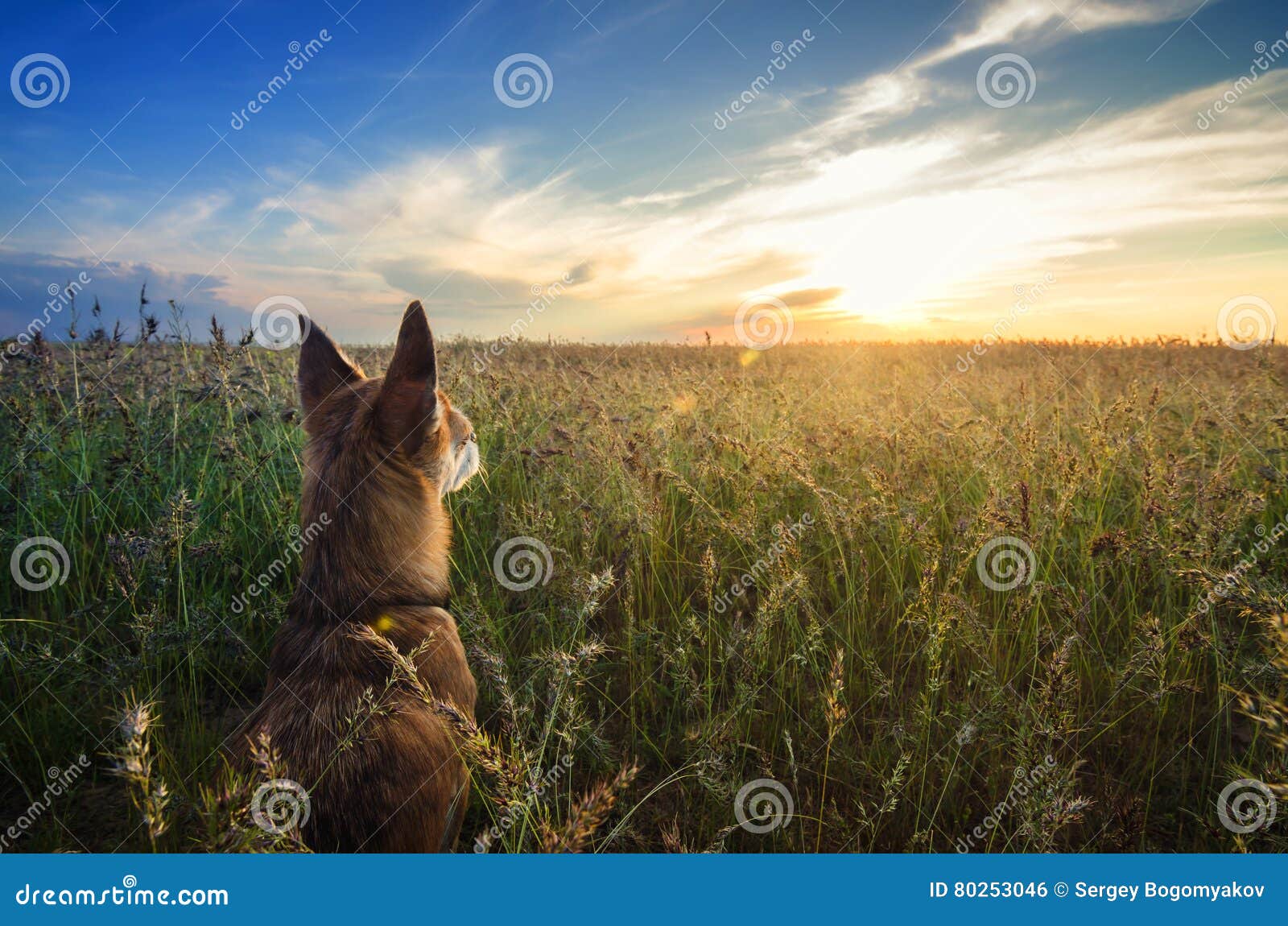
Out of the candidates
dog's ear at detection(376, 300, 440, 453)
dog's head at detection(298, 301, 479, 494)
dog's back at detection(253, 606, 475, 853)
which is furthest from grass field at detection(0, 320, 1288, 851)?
dog's ear at detection(376, 300, 440, 453)

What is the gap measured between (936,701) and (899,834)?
2.36 feet

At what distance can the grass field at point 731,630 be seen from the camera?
2.31 metres

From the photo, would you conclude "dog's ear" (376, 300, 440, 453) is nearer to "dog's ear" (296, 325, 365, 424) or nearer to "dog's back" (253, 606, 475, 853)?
"dog's ear" (296, 325, 365, 424)

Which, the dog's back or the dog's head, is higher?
the dog's head

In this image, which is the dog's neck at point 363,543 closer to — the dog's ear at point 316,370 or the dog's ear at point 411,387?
the dog's ear at point 411,387

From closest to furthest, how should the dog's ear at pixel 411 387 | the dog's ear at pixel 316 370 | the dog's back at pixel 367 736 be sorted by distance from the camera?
the dog's back at pixel 367 736 → the dog's ear at pixel 411 387 → the dog's ear at pixel 316 370

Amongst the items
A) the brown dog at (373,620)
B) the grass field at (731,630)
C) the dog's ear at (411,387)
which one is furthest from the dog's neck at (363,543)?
the grass field at (731,630)

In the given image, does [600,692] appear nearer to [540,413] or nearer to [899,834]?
[899,834]

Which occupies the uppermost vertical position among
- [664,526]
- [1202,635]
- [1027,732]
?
[664,526]

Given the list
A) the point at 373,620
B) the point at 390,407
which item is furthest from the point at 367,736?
the point at 390,407

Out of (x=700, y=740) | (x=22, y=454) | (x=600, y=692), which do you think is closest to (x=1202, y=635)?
(x=700, y=740)

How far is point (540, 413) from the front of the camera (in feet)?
20.5

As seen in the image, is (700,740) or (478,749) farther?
(700,740)

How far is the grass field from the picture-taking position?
231 centimetres
